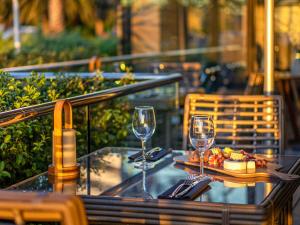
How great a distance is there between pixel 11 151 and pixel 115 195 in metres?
1.30

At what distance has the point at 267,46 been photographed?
18.1 ft

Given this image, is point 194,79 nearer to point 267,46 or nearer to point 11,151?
point 267,46

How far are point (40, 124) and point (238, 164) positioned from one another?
1.45 meters

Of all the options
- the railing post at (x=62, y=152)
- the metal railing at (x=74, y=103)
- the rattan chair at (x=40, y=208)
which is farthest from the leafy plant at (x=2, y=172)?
the rattan chair at (x=40, y=208)

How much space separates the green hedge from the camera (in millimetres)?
3943

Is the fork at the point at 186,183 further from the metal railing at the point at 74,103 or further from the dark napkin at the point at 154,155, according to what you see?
the metal railing at the point at 74,103

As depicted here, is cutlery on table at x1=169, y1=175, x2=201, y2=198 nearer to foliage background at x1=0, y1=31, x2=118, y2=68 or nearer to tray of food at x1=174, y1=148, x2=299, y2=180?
tray of food at x1=174, y1=148, x2=299, y2=180

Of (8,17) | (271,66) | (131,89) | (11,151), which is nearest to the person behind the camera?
(11,151)

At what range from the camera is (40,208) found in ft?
5.56

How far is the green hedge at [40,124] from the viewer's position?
3943 mm

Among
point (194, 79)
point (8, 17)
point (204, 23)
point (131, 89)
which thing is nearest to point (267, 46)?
point (131, 89)

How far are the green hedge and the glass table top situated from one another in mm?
511

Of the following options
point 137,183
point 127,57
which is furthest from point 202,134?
point 127,57

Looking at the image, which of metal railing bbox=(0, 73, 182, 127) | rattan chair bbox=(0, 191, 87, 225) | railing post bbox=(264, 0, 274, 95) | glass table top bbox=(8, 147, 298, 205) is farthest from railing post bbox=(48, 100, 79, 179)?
railing post bbox=(264, 0, 274, 95)
